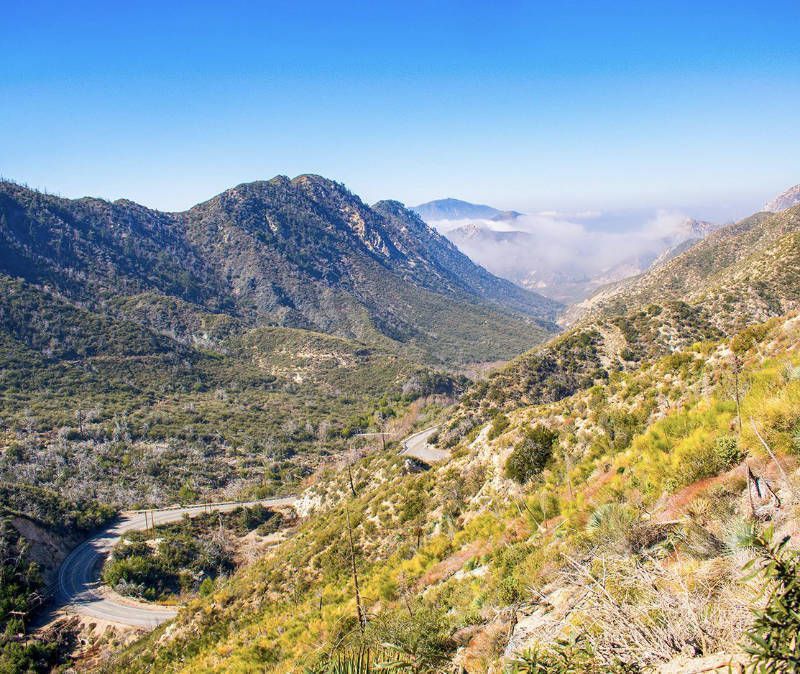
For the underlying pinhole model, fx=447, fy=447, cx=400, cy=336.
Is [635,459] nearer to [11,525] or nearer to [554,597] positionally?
[554,597]

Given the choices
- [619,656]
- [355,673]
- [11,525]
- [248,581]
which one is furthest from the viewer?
[11,525]

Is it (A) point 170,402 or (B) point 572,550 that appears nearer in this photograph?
(B) point 572,550

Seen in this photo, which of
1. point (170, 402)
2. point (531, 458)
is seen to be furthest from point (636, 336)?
point (170, 402)

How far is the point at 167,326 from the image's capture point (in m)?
143

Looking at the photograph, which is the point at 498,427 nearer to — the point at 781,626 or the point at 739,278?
the point at 781,626

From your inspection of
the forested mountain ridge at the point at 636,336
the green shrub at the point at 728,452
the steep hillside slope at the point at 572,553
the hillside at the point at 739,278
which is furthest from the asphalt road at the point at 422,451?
the green shrub at the point at 728,452

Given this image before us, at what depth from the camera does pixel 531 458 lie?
16.5m

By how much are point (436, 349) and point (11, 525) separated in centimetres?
14036

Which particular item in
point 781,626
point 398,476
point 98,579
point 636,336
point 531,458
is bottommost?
point 98,579

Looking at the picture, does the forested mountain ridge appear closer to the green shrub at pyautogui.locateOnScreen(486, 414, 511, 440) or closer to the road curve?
the green shrub at pyautogui.locateOnScreen(486, 414, 511, 440)

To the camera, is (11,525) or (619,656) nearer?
(619,656)

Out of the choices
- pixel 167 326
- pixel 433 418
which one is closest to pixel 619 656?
pixel 433 418

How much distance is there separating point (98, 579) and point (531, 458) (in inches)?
1748

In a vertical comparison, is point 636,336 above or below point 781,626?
below
